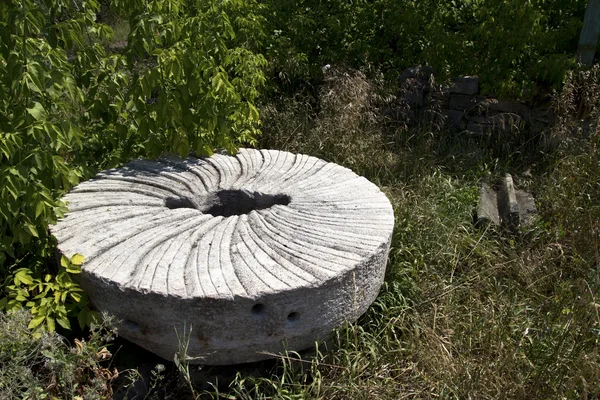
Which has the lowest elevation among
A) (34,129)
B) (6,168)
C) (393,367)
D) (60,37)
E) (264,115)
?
(393,367)

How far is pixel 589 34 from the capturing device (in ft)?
16.2

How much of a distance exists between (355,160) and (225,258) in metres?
2.30

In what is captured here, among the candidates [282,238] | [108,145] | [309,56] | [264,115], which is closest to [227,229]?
[282,238]

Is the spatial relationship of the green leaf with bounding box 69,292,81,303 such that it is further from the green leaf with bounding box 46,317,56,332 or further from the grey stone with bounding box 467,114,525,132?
the grey stone with bounding box 467,114,525,132

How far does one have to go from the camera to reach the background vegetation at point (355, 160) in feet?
8.39

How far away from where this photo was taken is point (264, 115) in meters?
5.45

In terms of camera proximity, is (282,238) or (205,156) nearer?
(282,238)

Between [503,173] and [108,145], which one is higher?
[108,145]

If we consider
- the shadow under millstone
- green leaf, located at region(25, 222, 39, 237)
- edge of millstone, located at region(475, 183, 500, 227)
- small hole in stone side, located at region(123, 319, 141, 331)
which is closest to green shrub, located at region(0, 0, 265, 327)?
green leaf, located at region(25, 222, 39, 237)

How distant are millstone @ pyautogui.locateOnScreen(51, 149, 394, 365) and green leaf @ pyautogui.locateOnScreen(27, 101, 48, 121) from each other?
0.64 m

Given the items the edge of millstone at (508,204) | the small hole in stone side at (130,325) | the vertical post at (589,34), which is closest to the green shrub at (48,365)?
the small hole in stone side at (130,325)

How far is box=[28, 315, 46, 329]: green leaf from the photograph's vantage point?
8.33 ft

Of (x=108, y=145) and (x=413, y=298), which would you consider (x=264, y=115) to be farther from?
(x=413, y=298)

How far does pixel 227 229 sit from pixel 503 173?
9.54 ft
